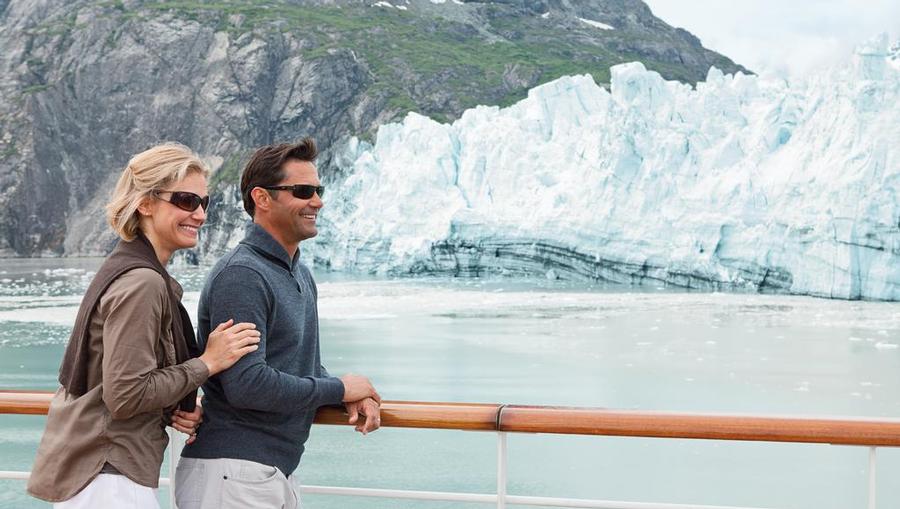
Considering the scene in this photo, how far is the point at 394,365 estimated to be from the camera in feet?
32.4

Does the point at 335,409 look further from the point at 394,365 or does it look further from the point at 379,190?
the point at 379,190

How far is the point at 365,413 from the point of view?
50.6 inches

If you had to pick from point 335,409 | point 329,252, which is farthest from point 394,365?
point 329,252

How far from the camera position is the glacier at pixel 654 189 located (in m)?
15.8

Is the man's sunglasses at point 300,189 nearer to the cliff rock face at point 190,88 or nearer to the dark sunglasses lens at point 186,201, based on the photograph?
the dark sunglasses lens at point 186,201

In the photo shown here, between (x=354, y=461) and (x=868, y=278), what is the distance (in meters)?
11.8

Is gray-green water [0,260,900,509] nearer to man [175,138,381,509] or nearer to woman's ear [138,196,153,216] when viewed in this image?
man [175,138,381,509]

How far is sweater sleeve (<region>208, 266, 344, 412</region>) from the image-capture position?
1.17m

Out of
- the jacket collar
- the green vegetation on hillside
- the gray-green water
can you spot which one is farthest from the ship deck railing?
the green vegetation on hillside

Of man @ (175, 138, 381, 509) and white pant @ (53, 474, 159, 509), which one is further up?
man @ (175, 138, 381, 509)

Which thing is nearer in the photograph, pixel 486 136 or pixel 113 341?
pixel 113 341

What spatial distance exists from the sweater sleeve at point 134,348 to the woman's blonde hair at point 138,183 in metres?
0.09

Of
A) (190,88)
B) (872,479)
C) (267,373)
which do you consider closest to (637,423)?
(872,479)

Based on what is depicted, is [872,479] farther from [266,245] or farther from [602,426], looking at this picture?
[266,245]
